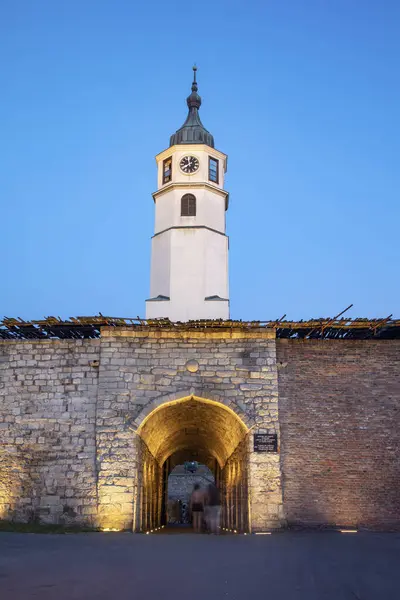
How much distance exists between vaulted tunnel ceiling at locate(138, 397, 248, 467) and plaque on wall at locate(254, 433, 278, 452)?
18.0 inches

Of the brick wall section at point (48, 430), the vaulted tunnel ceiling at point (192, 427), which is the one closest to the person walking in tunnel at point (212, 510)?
the vaulted tunnel ceiling at point (192, 427)

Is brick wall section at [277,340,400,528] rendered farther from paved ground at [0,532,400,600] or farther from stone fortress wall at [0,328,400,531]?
paved ground at [0,532,400,600]

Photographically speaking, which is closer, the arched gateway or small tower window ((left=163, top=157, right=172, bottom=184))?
the arched gateway

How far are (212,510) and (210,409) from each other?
4.39m

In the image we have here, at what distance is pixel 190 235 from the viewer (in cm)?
2594

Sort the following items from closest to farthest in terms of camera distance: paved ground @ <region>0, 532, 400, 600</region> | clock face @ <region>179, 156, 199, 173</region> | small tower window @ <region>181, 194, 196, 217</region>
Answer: paved ground @ <region>0, 532, 400, 600</region>
small tower window @ <region>181, 194, 196, 217</region>
clock face @ <region>179, 156, 199, 173</region>

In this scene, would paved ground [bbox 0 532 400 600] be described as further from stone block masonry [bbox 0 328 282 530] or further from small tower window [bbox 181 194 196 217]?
small tower window [bbox 181 194 196 217]

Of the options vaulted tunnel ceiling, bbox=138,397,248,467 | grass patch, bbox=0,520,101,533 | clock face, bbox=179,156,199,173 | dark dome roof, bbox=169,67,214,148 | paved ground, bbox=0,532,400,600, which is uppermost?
dark dome roof, bbox=169,67,214,148

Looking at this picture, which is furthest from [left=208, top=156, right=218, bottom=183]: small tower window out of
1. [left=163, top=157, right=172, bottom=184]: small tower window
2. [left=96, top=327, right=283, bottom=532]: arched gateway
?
[left=96, top=327, right=283, bottom=532]: arched gateway

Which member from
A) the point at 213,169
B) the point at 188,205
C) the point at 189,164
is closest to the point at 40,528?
the point at 188,205

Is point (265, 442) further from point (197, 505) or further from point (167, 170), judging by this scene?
point (167, 170)

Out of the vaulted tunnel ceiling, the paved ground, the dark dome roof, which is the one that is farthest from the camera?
the dark dome roof

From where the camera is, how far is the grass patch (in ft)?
43.3

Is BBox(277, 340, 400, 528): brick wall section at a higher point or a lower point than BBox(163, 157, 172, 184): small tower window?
lower
